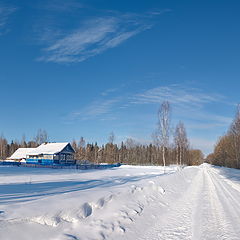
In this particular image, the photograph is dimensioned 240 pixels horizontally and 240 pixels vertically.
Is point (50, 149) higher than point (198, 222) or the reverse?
higher

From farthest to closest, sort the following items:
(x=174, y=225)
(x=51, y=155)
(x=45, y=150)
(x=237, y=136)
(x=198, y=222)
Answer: (x=45, y=150)
(x=51, y=155)
(x=237, y=136)
(x=198, y=222)
(x=174, y=225)

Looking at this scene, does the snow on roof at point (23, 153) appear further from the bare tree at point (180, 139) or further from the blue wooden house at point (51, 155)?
the bare tree at point (180, 139)

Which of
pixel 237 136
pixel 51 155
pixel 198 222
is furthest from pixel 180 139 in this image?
pixel 198 222

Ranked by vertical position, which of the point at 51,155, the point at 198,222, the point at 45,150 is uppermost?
the point at 45,150

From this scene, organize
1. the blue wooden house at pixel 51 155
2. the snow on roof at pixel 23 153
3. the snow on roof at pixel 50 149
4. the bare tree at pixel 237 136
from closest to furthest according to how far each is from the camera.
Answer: the bare tree at pixel 237 136, the blue wooden house at pixel 51 155, the snow on roof at pixel 50 149, the snow on roof at pixel 23 153

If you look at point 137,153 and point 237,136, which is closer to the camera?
point 237,136

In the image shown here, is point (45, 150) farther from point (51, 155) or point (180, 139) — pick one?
point (180, 139)

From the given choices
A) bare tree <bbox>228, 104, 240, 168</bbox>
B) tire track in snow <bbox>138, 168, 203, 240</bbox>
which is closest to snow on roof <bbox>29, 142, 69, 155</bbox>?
bare tree <bbox>228, 104, 240, 168</bbox>

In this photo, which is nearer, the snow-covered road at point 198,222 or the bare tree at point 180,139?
the snow-covered road at point 198,222

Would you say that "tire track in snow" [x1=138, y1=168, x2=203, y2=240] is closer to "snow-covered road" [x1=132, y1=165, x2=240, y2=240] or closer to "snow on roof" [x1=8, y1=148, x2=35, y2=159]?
"snow-covered road" [x1=132, y1=165, x2=240, y2=240]

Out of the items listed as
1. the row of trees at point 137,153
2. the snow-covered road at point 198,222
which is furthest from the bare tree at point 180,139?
the snow-covered road at point 198,222

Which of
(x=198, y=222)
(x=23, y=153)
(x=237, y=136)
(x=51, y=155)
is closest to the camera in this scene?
(x=198, y=222)

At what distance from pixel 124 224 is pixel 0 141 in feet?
375

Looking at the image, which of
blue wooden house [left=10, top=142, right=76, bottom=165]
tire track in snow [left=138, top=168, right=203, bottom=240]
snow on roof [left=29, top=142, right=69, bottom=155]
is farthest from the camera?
snow on roof [left=29, top=142, right=69, bottom=155]
